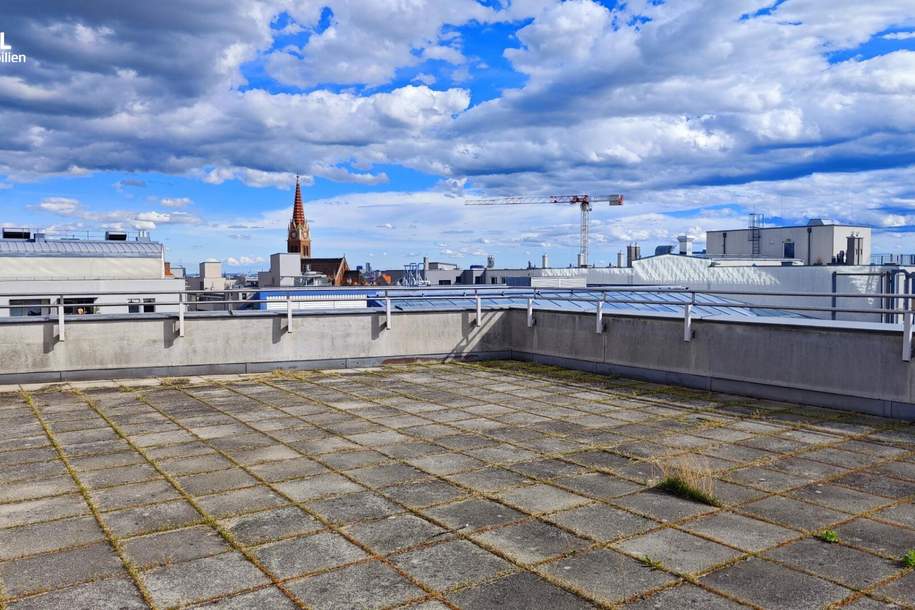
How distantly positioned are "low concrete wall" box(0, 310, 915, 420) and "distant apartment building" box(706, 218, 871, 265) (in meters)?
44.4

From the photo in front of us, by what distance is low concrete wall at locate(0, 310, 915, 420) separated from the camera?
8805mm

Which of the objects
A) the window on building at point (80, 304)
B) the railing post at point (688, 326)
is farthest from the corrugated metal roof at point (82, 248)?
the railing post at point (688, 326)

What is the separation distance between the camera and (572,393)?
10359mm

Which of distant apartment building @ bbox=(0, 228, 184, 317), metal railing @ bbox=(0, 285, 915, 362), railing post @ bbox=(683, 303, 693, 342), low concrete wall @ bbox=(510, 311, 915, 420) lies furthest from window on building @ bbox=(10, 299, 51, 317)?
distant apartment building @ bbox=(0, 228, 184, 317)

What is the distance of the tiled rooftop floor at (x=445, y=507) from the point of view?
4.04 meters

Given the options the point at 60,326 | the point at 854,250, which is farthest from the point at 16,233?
the point at 854,250

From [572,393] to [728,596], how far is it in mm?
6455

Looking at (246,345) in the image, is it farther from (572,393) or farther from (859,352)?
(859,352)

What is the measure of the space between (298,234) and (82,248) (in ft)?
308

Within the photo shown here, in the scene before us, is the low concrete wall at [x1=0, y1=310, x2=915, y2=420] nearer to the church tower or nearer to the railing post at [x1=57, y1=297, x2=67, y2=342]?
the railing post at [x1=57, y1=297, x2=67, y2=342]

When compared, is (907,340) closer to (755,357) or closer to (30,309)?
(755,357)

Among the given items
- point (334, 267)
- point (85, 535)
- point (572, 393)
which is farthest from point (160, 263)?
point (334, 267)

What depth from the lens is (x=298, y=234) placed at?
475 feet

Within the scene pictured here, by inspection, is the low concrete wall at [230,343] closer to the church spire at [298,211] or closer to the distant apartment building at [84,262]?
the distant apartment building at [84,262]
